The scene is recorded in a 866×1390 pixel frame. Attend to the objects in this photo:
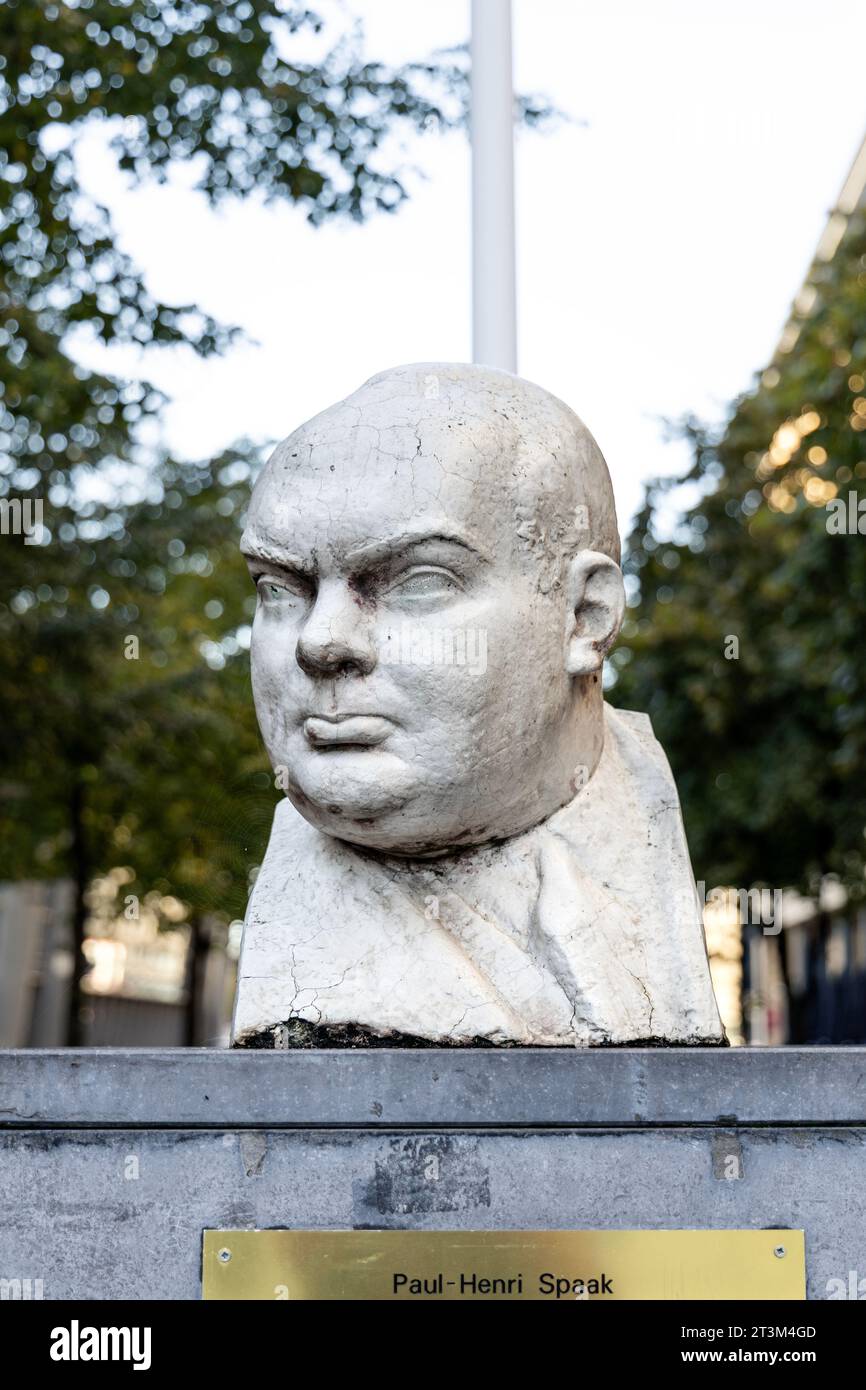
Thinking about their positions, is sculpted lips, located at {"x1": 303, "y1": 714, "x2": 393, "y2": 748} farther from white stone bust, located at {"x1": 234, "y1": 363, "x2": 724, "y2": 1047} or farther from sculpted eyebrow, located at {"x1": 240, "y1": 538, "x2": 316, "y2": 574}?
sculpted eyebrow, located at {"x1": 240, "y1": 538, "x2": 316, "y2": 574}

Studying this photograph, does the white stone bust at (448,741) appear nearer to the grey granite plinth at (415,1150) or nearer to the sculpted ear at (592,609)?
the sculpted ear at (592,609)

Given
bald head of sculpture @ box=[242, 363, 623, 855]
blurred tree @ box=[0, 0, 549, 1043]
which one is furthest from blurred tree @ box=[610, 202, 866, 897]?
bald head of sculpture @ box=[242, 363, 623, 855]

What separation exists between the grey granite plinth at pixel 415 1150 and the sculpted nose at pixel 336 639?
1.00 meters

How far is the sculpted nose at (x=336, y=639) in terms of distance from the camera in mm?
4637

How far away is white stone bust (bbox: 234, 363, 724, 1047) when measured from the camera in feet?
15.4

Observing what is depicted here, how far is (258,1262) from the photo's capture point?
13.9 feet

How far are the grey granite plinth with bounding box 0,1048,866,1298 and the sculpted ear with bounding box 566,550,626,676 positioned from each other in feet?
3.79

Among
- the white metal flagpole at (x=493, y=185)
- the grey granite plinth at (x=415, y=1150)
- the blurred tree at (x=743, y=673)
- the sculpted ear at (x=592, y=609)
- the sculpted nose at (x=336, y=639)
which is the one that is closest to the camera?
the grey granite plinth at (x=415, y=1150)

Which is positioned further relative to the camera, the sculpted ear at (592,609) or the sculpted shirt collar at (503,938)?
the sculpted ear at (592,609)

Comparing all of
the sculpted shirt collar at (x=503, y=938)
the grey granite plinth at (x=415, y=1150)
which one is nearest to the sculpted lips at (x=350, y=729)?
the sculpted shirt collar at (x=503, y=938)

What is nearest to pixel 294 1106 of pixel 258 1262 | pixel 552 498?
pixel 258 1262

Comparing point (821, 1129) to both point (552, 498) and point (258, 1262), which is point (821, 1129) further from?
point (552, 498)

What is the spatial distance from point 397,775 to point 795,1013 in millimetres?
14479

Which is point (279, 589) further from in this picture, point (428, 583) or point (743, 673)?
point (743, 673)
